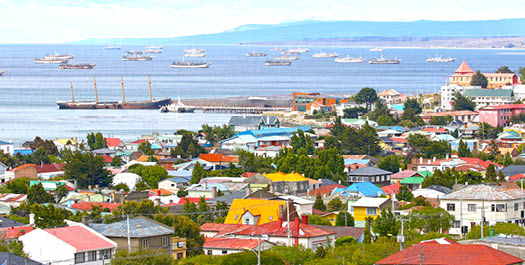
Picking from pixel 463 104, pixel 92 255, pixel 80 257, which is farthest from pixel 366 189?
pixel 463 104

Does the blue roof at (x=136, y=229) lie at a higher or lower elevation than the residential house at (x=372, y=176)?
higher

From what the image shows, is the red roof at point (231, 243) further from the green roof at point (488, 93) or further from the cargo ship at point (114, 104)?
the cargo ship at point (114, 104)

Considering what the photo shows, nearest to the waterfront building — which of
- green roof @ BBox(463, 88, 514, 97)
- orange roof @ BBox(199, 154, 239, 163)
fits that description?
green roof @ BBox(463, 88, 514, 97)

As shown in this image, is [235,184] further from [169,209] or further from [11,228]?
[11,228]

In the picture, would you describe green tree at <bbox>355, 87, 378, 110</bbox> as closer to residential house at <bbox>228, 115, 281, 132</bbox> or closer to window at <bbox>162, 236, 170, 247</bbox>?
residential house at <bbox>228, 115, 281, 132</bbox>

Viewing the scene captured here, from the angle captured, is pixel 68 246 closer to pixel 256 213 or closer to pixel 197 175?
pixel 256 213

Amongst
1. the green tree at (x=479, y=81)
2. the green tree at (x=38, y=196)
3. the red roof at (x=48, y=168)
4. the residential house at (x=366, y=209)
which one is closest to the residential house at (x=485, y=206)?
the residential house at (x=366, y=209)
